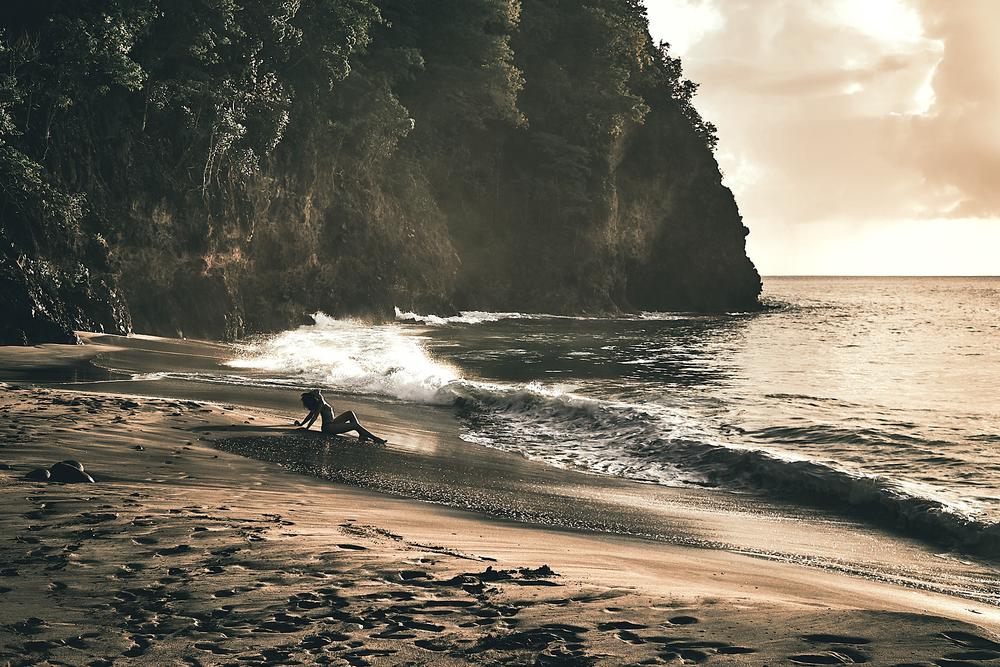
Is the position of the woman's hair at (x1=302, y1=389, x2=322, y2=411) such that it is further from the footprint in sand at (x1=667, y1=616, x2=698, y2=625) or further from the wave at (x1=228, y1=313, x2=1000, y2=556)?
the footprint in sand at (x1=667, y1=616, x2=698, y2=625)

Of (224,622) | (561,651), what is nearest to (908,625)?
(561,651)

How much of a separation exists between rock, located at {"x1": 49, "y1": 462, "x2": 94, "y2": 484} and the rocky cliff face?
14074 mm

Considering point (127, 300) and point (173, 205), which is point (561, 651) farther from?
point (173, 205)

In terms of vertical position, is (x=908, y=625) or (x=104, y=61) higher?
(x=104, y=61)

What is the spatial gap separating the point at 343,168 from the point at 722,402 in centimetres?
2732

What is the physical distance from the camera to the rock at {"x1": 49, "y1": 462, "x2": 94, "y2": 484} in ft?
20.7

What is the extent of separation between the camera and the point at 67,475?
6.33 meters

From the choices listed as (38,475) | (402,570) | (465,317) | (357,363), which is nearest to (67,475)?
(38,475)

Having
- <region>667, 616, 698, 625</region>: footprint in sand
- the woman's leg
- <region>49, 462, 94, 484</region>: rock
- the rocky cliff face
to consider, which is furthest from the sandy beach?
the rocky cliff face

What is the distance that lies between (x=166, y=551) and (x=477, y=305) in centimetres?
4713

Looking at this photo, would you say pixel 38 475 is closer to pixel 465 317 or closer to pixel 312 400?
pixel 312 400

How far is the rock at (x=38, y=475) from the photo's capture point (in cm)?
620

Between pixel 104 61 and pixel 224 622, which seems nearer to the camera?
pixel 224 622

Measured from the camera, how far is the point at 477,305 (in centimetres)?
5178
